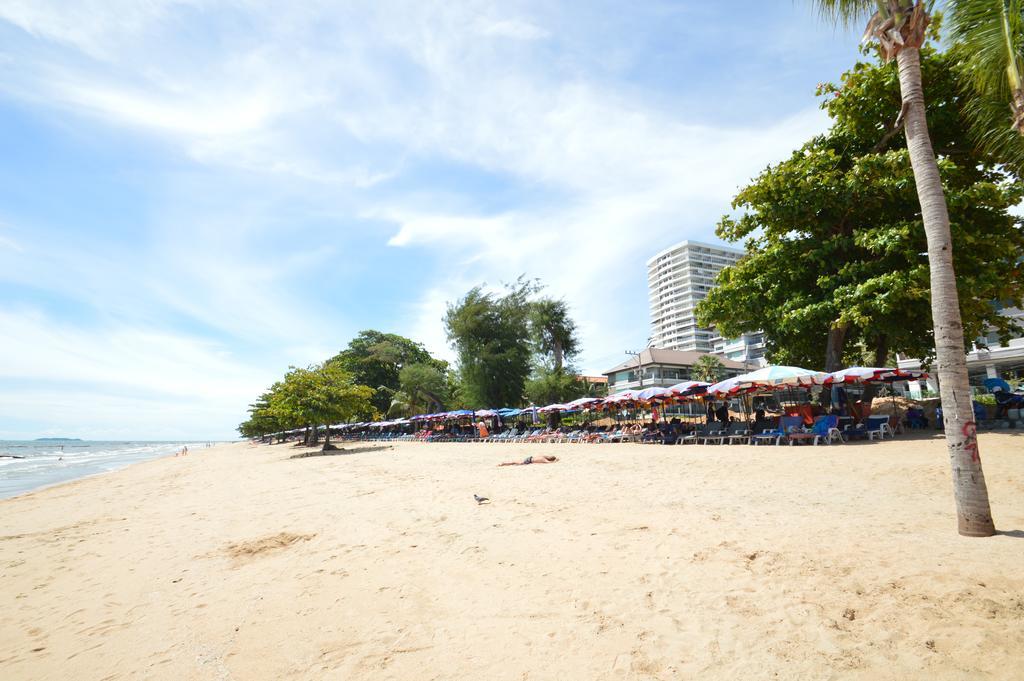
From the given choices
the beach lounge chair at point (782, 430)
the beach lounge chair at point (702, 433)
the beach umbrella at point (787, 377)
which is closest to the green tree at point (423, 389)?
the beach lounge chair at point (702, 433)

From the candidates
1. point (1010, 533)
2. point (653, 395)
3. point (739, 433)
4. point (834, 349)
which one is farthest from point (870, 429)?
point (1010, 533)

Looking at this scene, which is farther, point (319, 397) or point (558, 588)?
point (319, 397)

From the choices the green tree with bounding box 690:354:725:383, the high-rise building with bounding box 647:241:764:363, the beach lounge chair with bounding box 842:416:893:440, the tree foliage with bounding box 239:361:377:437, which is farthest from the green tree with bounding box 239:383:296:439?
the high-rise building with bounding box 647:241:764:363

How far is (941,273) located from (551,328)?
127 feet

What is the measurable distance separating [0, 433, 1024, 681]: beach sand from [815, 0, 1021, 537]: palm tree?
0.47 metres

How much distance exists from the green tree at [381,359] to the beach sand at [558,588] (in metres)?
58.7

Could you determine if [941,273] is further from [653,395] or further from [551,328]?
[551,328]

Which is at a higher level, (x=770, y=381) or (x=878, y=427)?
(x=770, y=381)

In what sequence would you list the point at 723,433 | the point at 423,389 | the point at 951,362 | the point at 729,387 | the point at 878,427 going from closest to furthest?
the point at 951,362
the point at 878,427
the point at 729,387
the point at 723,433
the point at 423,389

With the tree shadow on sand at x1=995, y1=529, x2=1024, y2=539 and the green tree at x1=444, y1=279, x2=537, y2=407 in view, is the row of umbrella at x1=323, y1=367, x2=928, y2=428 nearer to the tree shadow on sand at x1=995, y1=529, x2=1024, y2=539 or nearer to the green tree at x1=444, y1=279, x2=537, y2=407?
the tree shadow on sand at x1=995, y1=529, x2=1024, y2=539

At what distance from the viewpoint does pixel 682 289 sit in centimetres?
14288

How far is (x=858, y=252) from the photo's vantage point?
18.2 m

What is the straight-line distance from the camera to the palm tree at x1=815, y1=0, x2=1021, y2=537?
5129mm

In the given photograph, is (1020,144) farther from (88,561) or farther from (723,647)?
(88,561)
